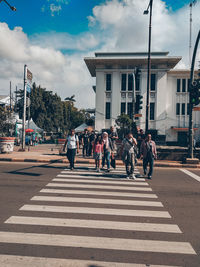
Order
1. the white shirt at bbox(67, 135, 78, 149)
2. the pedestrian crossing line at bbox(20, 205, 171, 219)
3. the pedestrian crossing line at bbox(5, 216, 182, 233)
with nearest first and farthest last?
the pedestrian crossing line at bbox(5, 216, 182, 233) → the pedestrian crossing line at bbox(20, 205, 171, 219) → the white shirt at bbox(67, 135, 78, 149)

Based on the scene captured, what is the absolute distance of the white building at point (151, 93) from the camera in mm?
32812

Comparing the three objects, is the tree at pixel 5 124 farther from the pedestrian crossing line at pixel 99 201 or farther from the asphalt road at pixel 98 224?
the pedestrian crossing line at pixel 99 201

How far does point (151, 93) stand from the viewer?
33.5 meters

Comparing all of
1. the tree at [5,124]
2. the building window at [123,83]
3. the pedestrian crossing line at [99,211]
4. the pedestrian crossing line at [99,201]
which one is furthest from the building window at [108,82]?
the pedestrian crossing line at [99,211]

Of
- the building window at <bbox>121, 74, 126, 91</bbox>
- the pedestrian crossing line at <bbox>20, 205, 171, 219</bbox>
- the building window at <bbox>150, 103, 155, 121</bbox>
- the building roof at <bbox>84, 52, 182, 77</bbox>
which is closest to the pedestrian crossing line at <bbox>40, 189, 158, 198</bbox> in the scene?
the pedestrian crossing line at <bbox>20, 205, 171, 219</bbox>

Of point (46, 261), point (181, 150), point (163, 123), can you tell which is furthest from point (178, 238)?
point (163, 123)

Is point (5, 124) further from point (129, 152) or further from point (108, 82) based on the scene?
point (108, 82)

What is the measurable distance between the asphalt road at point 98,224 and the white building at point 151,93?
26348 millimetres

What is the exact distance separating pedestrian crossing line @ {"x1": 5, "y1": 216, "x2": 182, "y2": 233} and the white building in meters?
29.2

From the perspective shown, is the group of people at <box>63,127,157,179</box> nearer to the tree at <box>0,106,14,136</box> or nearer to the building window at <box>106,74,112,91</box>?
the tree at <box>0,106,14,136</box>

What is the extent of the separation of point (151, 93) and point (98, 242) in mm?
31760

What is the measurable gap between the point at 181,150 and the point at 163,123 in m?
19.5

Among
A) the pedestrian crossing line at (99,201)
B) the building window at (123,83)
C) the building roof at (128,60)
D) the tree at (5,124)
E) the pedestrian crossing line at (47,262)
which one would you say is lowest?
the pedestrian crossing line at (47,262)

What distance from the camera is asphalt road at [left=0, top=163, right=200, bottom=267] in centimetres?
318
